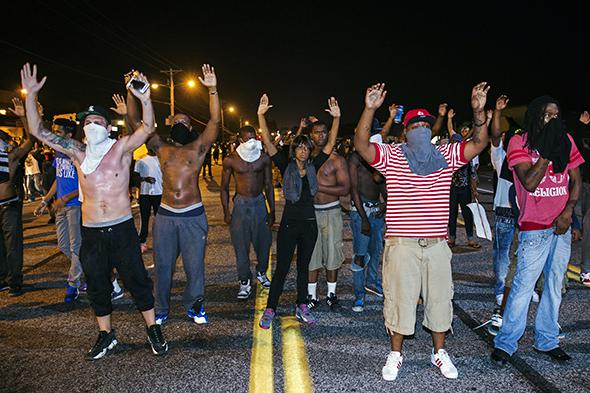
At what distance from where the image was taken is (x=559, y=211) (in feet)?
12.8

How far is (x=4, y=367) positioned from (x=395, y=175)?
3665mm

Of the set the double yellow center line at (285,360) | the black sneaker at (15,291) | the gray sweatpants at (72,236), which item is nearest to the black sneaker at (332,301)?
the double yellow center line at (285,360)

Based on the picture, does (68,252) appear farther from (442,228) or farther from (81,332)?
(442,228)

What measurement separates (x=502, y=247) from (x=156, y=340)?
381 centimetres

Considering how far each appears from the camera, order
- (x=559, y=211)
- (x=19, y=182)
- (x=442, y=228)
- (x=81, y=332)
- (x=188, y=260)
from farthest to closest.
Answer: (x=19, y=182)
(x=188, y=260)
(x=81, y=332)
(x=559, y=211)
(x=442, y=228)

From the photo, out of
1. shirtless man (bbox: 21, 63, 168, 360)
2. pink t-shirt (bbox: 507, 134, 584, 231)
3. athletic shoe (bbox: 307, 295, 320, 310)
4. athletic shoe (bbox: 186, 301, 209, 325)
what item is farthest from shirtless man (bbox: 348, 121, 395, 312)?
shirtless man (bbox: 21, 63, 168, 360)

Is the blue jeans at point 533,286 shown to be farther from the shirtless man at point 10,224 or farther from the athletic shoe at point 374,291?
the shirtless man at point 10,224

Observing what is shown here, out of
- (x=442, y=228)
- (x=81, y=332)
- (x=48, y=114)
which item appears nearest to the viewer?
(x=442, y=228)

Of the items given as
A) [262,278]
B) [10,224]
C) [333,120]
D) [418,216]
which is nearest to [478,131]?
[418,216]

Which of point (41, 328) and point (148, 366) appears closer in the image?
point (148, 366)

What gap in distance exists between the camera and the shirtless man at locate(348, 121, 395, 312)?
527cm

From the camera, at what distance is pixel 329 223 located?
5348 mm

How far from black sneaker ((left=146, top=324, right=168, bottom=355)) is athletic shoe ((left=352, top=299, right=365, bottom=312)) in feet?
7.00

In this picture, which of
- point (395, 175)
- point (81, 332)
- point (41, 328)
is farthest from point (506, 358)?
point (41, 328)
